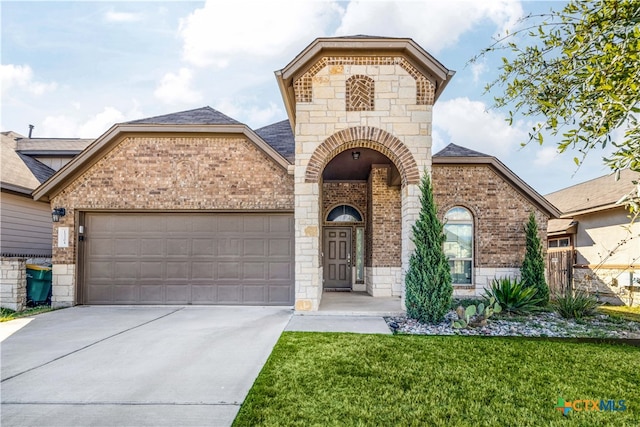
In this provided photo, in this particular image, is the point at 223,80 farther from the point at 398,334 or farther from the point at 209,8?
the point at 398,334

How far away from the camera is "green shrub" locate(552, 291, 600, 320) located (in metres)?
8.10

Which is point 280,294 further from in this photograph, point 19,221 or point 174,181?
point 19,221

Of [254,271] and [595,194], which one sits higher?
[595,194]

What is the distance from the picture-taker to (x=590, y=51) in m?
3.25

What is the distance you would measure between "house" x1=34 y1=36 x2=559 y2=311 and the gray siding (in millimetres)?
1684

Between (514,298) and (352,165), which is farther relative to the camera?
(352,165)

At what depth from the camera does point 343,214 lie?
1277 cm

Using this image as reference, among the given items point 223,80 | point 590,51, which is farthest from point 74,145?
point 590,51

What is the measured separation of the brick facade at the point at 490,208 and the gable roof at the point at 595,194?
2750mm

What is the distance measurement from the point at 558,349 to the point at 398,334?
2.38 meters

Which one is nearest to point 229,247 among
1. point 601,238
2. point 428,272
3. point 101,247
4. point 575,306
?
point 101,247

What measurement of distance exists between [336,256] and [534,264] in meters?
5.73

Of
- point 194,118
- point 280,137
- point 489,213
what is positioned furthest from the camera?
point 280,137

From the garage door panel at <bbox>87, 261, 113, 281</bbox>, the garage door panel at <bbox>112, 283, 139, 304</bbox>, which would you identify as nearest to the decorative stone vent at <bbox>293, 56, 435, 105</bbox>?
the garage door panel at <bbox>112, 283, 139, 304</bbox>
